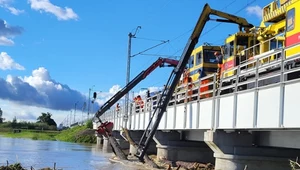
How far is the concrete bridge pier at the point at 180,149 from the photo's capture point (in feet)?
83.4

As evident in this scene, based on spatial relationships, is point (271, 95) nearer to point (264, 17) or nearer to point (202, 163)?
point (264, 17)

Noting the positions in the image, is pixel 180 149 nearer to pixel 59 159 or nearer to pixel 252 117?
pixel 59 159

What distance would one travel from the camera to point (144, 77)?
39344mm

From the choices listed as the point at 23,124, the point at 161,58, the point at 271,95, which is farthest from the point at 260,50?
the point at 23,124

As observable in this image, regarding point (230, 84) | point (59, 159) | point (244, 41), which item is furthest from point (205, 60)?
point (59, 159)

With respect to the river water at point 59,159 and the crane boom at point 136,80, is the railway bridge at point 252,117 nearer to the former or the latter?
the river water at point 59,159

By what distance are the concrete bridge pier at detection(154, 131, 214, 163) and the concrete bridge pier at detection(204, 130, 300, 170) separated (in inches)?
322

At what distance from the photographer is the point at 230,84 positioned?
18.8 m

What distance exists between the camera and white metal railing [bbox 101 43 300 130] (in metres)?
13.3

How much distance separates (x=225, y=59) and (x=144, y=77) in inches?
639

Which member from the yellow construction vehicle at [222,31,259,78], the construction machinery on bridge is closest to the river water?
the construction machinery on bridge

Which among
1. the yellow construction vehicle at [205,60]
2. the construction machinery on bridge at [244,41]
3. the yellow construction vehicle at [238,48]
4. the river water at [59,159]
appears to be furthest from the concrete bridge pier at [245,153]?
the yellow construction vehicle at [205,60]

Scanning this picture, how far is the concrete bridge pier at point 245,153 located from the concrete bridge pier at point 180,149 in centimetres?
817

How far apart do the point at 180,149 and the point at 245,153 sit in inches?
393
